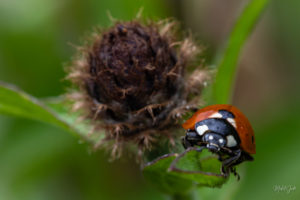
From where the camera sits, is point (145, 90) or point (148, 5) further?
point (148, 5)

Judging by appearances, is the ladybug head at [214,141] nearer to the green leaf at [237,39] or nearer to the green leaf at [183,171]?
the green leaf at [183,171]

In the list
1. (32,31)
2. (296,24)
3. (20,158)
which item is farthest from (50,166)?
(296,24)

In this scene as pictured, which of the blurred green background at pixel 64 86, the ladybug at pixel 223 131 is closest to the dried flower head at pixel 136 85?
the ladybug at pixel 223 131

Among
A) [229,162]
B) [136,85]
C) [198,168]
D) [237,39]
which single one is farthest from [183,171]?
[237,39]

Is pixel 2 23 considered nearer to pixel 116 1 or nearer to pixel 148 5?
pixel 116 1

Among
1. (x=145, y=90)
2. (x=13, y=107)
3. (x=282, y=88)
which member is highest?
(x=282, y=88)
